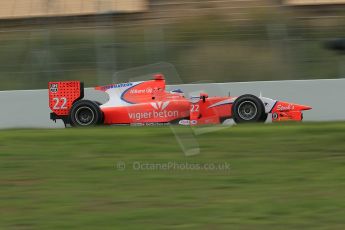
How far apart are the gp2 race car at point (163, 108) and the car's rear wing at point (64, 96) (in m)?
0.09

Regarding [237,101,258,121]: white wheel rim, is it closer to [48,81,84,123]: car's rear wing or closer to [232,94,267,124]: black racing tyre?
[232,94,267,124]: black racing tyre

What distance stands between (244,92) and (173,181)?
784cm

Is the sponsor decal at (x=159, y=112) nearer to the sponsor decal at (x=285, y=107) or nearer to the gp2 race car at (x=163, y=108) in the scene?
the gp2 race car at (x=163, y=108)

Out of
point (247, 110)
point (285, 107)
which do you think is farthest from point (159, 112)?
point (285, 107)

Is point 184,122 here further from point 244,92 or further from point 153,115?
point 244,92

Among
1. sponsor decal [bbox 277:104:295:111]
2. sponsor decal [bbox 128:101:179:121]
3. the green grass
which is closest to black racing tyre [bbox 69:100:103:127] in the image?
sponsor decal [bbox 128:101:179:121]

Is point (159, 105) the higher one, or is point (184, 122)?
point (159, 105)

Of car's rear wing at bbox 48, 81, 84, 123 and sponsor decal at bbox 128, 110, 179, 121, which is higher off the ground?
car's rear wing at bbox 48, 81, 84, 123

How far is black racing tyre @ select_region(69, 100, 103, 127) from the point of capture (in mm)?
11141

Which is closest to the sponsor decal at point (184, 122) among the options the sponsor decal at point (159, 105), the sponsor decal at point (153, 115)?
the sponsor decal at point (153, 115)

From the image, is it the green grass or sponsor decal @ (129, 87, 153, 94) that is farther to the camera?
sponsor decal @ (129, 87, 153, 94)

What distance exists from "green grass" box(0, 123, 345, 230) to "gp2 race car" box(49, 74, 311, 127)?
2241mm

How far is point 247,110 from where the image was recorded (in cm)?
1067

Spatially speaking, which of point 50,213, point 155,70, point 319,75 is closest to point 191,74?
point 155,70
